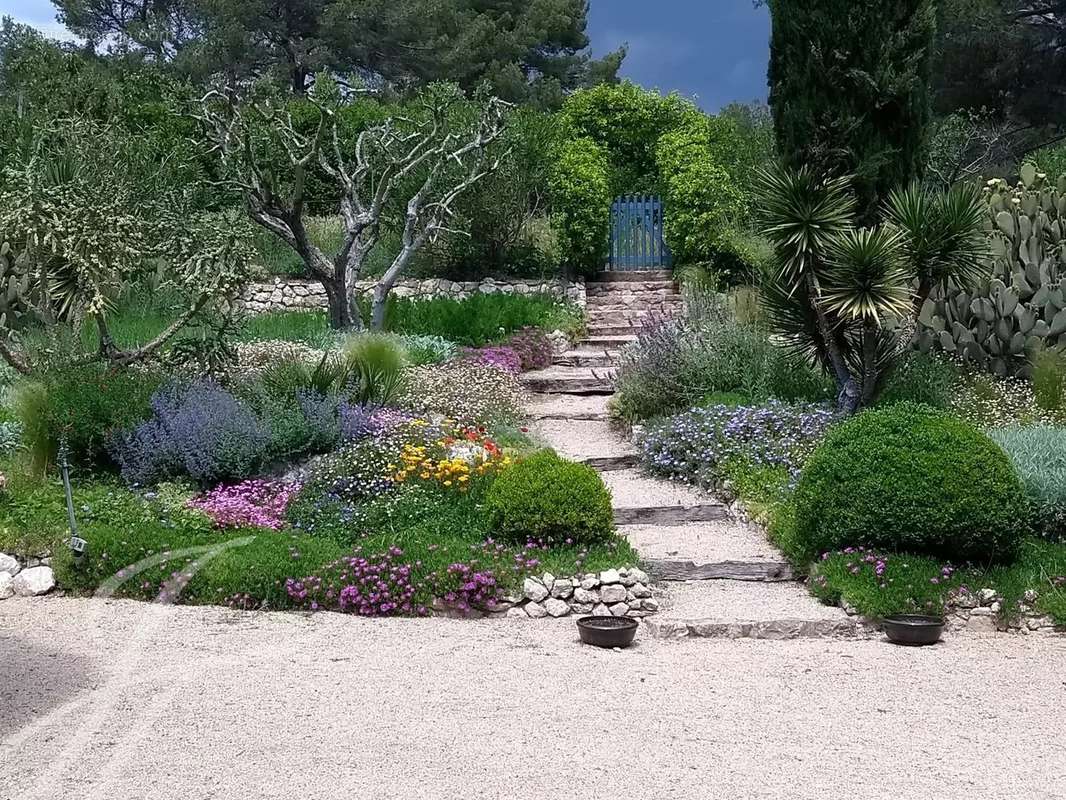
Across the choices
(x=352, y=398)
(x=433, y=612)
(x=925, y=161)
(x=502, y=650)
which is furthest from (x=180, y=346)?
(x=925, y=161)

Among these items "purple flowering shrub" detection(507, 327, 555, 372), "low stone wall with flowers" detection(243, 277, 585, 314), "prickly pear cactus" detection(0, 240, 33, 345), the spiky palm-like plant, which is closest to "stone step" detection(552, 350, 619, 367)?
"purple flowering shrub" detection(507, 327, 555, 372)

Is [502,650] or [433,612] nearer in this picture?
[502,650]

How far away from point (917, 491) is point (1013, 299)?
189 inches

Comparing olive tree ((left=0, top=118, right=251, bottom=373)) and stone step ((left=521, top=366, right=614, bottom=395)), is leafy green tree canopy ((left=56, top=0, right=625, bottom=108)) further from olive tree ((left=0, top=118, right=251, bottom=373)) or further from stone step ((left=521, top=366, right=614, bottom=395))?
olive tree ((left=0, top=118, right=251, bottom=373))

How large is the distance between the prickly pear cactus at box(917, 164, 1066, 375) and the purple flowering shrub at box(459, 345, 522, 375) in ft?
15.4

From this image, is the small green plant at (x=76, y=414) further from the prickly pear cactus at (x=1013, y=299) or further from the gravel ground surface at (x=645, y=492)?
the prickly pear cactus at (x=1013, y=299)

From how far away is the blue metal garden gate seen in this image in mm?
20656

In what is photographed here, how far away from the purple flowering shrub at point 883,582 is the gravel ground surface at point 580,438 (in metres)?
3.42

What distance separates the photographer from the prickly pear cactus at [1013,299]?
1006 cm

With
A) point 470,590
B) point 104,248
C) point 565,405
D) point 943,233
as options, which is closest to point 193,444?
point 104,248

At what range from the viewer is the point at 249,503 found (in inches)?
290

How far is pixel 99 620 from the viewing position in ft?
19.7

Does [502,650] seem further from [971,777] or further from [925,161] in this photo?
[925,161]

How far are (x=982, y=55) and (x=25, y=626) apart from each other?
22580 mm
